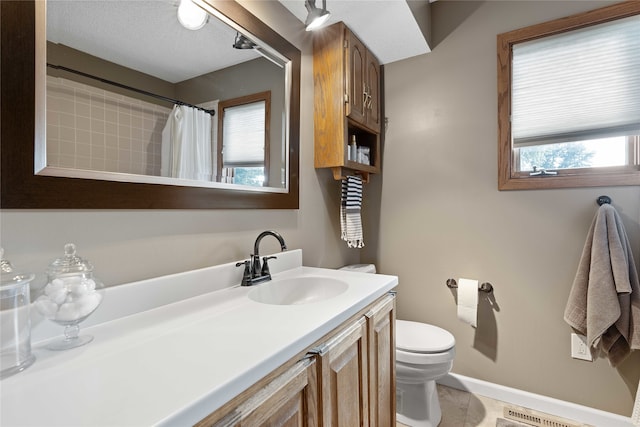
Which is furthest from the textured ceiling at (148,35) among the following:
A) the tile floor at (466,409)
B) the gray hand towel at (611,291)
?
the tile floor at (466,409)

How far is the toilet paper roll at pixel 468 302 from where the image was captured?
184 centimetres

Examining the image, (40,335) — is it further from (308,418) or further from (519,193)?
(519,193)

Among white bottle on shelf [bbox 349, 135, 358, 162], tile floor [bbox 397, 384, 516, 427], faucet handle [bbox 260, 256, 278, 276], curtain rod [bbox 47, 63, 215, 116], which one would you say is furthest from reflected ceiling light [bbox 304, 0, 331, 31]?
tile floor [bbox 397, 384, 516, 427]

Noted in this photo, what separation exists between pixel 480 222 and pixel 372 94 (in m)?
1.11

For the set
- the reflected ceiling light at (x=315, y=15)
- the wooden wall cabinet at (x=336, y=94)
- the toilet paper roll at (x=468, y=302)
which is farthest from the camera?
the toilet paper roll at (x=468, y=302)

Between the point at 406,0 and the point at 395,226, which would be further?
the point at 395,226

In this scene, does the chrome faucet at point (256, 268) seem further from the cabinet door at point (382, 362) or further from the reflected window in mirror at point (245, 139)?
the cabinet door at point (382, 362)

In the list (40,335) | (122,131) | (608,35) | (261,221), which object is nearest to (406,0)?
(608,35)

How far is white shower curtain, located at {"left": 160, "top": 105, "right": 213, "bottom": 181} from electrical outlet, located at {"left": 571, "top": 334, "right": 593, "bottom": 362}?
208 centimetres

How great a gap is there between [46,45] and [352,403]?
1326 mm

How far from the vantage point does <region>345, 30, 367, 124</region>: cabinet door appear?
5.67 ft

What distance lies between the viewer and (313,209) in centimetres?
179

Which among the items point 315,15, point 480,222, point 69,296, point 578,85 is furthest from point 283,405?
point 578,85

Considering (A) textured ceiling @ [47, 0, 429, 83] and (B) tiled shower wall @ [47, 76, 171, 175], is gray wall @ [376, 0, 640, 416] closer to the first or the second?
(A) textured ceiling @ [47, 0, 429, 83]
